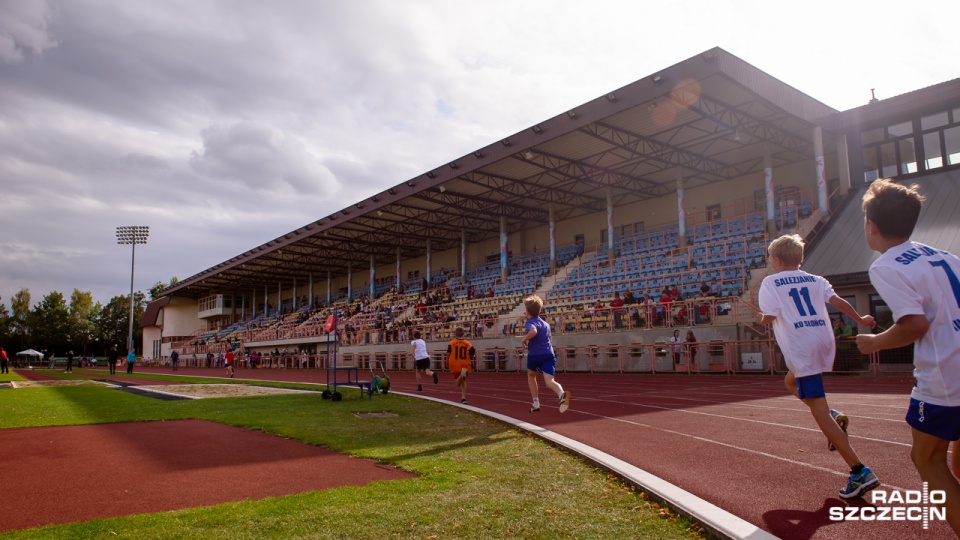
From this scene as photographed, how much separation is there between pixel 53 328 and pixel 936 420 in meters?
119

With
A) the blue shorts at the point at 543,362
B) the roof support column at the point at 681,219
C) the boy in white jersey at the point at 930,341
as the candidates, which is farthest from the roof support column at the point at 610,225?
the boy in white jersey at the point at 930,341

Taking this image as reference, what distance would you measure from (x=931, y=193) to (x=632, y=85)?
1185 centimetres

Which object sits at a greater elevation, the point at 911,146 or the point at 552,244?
the point at 911,146

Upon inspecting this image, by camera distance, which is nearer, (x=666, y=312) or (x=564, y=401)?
(x=564, y=401)

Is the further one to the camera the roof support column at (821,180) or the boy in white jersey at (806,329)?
the roof support column at (821,180)

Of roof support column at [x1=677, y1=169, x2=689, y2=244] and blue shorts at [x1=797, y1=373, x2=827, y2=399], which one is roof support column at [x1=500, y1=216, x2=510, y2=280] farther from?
blue shorts at [x1=797, y1=373, x2=827, y2=399]

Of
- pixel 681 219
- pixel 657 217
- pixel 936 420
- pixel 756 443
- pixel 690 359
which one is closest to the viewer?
pixel 936 420

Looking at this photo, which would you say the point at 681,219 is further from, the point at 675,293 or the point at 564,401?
the point at 564,401

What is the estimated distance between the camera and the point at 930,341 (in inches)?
109

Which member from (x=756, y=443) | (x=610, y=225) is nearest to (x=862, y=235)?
(x=610, y=225)

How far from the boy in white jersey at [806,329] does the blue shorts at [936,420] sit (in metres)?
1.50

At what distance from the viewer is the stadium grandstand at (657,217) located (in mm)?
20531

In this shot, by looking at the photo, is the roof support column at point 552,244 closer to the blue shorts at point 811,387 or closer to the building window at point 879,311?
the building window at point 879,311

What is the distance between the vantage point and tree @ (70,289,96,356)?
3895 inches
